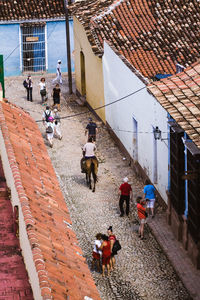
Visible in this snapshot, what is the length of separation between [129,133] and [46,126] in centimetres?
399

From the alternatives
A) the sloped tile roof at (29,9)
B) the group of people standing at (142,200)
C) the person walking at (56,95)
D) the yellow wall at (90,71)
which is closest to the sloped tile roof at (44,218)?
the group of people standing at (142,200)

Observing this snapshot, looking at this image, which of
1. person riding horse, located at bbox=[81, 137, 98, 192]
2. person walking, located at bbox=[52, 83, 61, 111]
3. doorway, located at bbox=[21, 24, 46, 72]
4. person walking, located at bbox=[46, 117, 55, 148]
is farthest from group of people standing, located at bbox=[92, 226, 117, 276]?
doorway, located at bbox=[21, 24, 46, 72]

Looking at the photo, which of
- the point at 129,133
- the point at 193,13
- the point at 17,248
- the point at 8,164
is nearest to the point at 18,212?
the point at 17,248

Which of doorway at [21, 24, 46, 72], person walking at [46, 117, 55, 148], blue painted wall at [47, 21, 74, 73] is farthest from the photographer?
blue painted wall at [47, 21, 74, 73]

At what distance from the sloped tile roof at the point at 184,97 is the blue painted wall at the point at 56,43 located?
2030 cm

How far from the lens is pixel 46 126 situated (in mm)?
28719

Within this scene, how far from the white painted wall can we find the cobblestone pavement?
0.73 m

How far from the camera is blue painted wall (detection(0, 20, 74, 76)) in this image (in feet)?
127

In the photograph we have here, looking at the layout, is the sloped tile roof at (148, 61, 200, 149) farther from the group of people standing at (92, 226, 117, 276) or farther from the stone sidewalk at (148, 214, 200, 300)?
the stone sidewalk at (148, 214, 200, 300)

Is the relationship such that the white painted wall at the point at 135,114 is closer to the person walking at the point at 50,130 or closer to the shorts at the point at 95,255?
the person walking at the point at 50,130

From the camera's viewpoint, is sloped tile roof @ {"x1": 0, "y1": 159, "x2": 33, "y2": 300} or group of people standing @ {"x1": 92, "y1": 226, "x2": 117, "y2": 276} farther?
group of people standing @ {"x1": 92, "y1": 226, "x2": 117, "y2": 276}

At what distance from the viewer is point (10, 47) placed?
128ft

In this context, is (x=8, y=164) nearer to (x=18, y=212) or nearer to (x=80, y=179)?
(x=18, y=212)

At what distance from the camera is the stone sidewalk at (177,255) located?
58.7 feet
